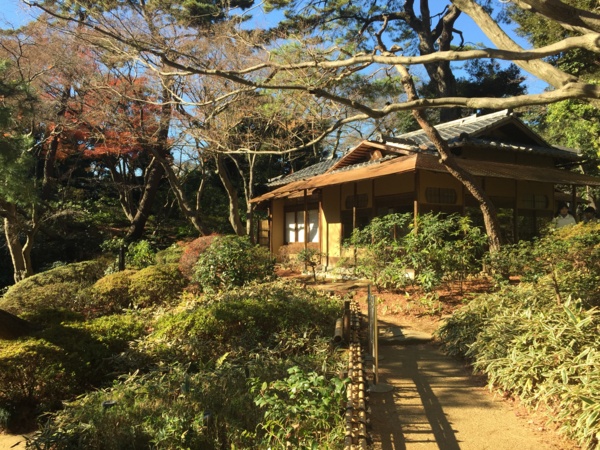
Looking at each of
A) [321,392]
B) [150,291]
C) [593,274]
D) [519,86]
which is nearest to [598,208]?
[519,86]

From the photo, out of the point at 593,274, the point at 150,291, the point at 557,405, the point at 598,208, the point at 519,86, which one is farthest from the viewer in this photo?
the point at 519,86

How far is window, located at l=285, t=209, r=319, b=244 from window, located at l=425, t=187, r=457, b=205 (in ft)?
17.9

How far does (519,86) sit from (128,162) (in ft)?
69.5

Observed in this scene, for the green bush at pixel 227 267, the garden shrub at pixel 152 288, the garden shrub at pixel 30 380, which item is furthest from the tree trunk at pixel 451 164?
the garden shrub at pixel 30 380

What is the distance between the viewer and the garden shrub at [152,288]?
8.95 metres

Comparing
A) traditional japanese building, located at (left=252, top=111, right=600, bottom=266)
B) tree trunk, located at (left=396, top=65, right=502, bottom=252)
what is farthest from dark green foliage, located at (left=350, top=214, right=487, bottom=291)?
traditional japanese building, located at (left=252, top=111, right=600, bottom=266)

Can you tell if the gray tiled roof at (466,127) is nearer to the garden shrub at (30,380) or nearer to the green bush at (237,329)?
the green bush at (237,329)

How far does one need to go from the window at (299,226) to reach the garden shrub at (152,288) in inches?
325

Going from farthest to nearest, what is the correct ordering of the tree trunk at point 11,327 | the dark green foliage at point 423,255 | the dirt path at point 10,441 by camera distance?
the dark green foliage at point 423,255 → the tree trunk at point 11,327 → the dirt path at point 10,441

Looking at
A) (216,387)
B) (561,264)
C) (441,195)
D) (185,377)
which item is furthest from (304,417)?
(441,195)

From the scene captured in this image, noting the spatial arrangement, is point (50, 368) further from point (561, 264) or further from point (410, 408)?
point (561, 264)

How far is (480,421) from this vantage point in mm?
3945

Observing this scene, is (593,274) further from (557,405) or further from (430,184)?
(430,184)

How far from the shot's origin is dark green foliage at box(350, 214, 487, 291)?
8344mm
